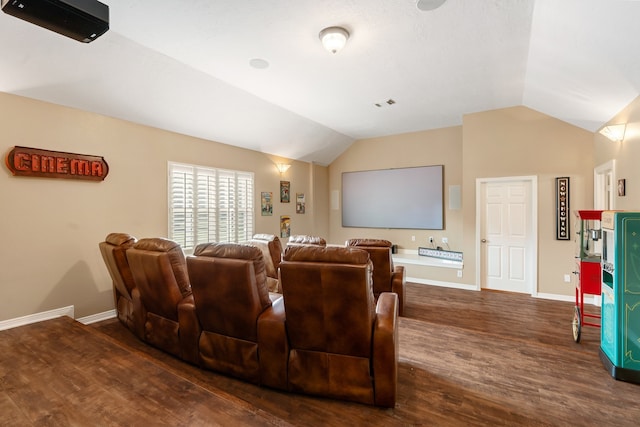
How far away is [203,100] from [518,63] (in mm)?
4322

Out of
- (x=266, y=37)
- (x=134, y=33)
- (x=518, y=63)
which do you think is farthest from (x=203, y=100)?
(x=518, y=63)

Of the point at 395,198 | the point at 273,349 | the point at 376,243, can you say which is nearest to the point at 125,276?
the point at 273,349

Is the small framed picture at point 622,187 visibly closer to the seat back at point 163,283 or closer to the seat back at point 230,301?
the seat back at point 230,301

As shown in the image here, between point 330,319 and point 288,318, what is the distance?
1.10 feet

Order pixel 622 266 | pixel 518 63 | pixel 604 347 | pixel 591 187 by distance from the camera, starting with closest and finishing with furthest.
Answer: pixel 622 266 < pixel 604 347 < pixel 518 63 < pixel 591 187

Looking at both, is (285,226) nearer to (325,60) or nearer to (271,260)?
(271,260)

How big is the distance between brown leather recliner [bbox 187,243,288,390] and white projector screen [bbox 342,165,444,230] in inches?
199

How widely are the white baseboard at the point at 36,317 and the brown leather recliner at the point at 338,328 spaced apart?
129 inches

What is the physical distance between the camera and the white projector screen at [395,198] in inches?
258


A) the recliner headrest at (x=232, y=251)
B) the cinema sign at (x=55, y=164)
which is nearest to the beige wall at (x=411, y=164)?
the recliner headrest at (x=232, y=251)

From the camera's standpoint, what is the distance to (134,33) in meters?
2.94

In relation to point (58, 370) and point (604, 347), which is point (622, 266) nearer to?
point (604, 347)

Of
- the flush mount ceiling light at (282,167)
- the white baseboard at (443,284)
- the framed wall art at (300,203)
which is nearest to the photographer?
the white baseboard at (443,284)

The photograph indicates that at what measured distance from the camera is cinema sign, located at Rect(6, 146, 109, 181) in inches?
127
